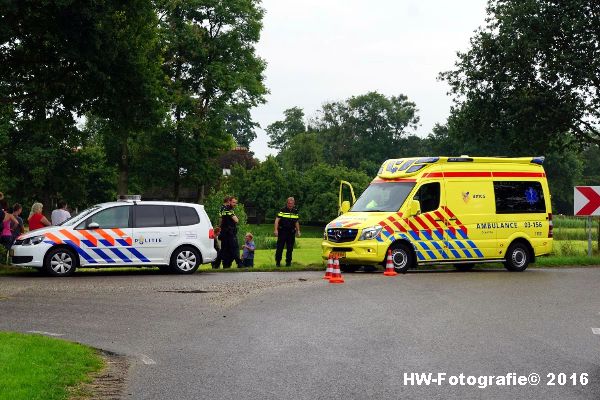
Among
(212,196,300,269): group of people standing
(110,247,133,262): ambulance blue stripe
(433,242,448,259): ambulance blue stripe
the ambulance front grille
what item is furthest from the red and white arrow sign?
(110,247,133,262): ambulance blue stripe

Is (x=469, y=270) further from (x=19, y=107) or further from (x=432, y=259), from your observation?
(x=19, y=107)

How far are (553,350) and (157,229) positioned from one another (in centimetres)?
1263

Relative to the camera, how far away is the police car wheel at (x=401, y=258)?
2208 centimetres

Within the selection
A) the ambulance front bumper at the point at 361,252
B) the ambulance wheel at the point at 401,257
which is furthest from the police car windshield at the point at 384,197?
the ambulance front bumper at the point at 361,252

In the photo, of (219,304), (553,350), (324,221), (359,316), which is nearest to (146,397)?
(553,350)

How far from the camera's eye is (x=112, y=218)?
2112 cm

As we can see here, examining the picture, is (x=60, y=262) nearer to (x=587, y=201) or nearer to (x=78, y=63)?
(x=78, y=63)

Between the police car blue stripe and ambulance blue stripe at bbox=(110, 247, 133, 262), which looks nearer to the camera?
the police car blue stripe

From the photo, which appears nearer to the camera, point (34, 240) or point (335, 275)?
point (335, 275)

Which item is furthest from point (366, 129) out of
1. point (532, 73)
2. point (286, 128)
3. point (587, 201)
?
point (587, 201)

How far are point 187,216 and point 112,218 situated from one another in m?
1.75

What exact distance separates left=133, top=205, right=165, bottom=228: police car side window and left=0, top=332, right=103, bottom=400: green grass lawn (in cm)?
1034

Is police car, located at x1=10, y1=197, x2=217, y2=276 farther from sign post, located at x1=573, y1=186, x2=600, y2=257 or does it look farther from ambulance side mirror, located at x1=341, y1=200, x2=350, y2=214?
sign post, located at x1=573, y1=186, x2=600, y2=257

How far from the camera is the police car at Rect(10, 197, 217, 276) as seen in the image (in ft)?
66.8
